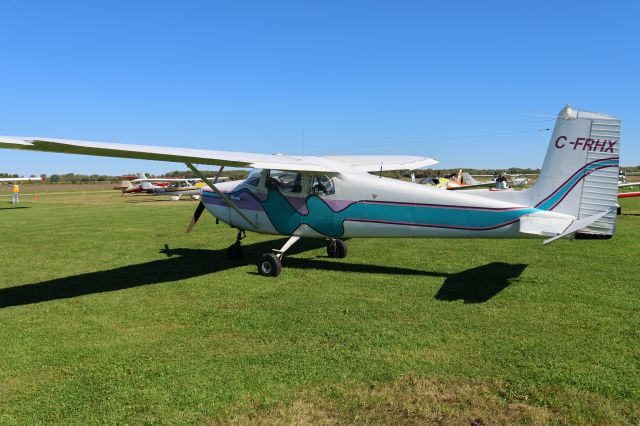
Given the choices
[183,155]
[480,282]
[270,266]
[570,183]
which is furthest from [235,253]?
[570,183]

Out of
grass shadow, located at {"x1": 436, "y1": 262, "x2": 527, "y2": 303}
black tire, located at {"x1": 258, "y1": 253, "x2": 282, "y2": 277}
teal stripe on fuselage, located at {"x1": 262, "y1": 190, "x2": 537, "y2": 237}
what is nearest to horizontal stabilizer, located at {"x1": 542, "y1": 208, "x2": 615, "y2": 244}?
teal stripe on fuselage, located at {"x1": 262, "y1": 190, "x2": 537, "y2": 237}

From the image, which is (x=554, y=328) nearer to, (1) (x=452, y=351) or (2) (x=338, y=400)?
(1) (x=452, y=351)

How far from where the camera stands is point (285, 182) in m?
8.75

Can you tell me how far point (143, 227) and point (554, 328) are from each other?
45.4 feet

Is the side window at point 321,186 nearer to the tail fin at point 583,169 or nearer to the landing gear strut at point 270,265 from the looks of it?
the landing gear strut at point 270,265

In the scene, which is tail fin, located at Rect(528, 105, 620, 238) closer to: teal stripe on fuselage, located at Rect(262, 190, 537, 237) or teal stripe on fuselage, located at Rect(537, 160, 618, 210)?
teal stripe on fuselage, located at Rect(537, 160, 618, 210)

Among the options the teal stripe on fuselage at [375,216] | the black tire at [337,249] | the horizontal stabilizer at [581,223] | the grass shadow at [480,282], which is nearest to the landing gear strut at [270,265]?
the teal stripe on fuselage at [375,216]

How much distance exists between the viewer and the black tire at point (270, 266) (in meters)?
8.02

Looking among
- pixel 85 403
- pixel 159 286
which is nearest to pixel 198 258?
pixel 159 286

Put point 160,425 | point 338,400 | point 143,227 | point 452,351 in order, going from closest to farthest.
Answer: point 160,425 → point 338,400 → point 452,351 → point 143,227

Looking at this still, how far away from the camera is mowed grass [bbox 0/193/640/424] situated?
3.46 m

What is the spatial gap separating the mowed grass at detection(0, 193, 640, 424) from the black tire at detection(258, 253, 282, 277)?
0.80ft

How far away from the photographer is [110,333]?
5191 mm

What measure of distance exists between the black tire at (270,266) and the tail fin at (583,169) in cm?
435
